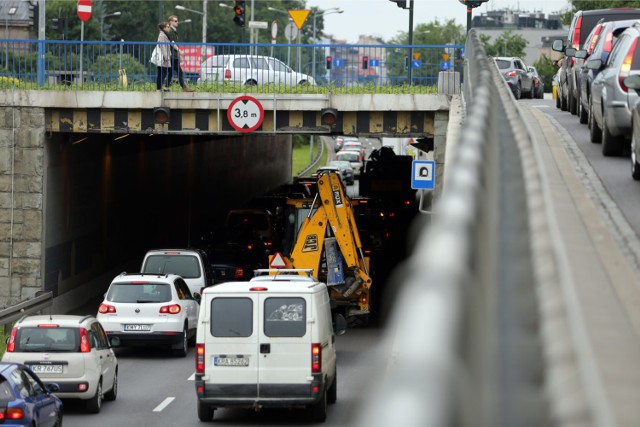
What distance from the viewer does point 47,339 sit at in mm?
20344

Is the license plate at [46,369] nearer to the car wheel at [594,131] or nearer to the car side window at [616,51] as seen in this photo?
the car wheel at [594,131]

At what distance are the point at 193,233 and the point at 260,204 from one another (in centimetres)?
461

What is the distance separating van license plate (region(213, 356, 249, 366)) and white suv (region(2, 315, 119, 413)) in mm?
2370

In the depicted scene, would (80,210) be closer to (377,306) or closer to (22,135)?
(22,135)

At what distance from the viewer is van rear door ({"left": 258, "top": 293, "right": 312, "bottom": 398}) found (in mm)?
18422

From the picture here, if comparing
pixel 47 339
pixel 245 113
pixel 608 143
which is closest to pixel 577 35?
pixel 245 113

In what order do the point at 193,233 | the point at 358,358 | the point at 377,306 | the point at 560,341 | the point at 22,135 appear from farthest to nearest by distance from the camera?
the point at 193,233 → the point at 377,306 → the point at 22,135 → the point at 358,358 → the point at 560,341

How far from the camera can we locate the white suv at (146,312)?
85.1 feet

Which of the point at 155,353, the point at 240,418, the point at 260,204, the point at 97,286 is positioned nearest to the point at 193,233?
the point at 260,204

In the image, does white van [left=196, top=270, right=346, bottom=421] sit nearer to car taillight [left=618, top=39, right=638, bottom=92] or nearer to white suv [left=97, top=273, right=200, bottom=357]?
car taillight [left=618, top=39, right=638, bottom=92]

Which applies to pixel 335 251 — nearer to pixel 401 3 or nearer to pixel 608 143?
pixel 401 3

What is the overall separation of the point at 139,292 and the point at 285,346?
27.3 ft

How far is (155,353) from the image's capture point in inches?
1077

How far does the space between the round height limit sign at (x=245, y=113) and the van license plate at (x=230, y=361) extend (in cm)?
1378
